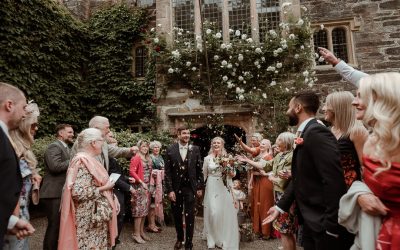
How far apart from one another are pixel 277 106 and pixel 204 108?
2.07 m

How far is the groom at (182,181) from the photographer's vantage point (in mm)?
5020

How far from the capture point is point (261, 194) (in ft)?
19.5

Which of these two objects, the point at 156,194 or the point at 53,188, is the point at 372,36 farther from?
the point at 53,188

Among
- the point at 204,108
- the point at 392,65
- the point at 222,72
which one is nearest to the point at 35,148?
the point at 204,108

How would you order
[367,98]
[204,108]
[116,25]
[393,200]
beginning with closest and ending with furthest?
[393,200] < [367,98] < [204,108] < [116,25]

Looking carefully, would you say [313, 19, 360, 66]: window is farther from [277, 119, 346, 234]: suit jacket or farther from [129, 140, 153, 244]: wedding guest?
[277, 119, 346, 234]: suit jacket

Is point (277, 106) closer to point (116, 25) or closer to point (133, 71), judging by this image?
point (133, 71)

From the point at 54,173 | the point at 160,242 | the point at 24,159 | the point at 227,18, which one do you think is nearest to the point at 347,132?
the point at 24,159

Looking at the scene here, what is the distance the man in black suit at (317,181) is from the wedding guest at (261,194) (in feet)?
10.9

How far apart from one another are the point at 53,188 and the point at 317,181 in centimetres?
324

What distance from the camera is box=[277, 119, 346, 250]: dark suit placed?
6.87 feet

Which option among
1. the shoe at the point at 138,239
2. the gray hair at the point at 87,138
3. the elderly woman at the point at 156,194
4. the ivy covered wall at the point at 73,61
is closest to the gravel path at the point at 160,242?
the shoe at the point at 138,239

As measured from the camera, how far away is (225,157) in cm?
521

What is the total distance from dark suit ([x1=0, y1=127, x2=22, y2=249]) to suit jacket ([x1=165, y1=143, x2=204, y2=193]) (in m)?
3.25
